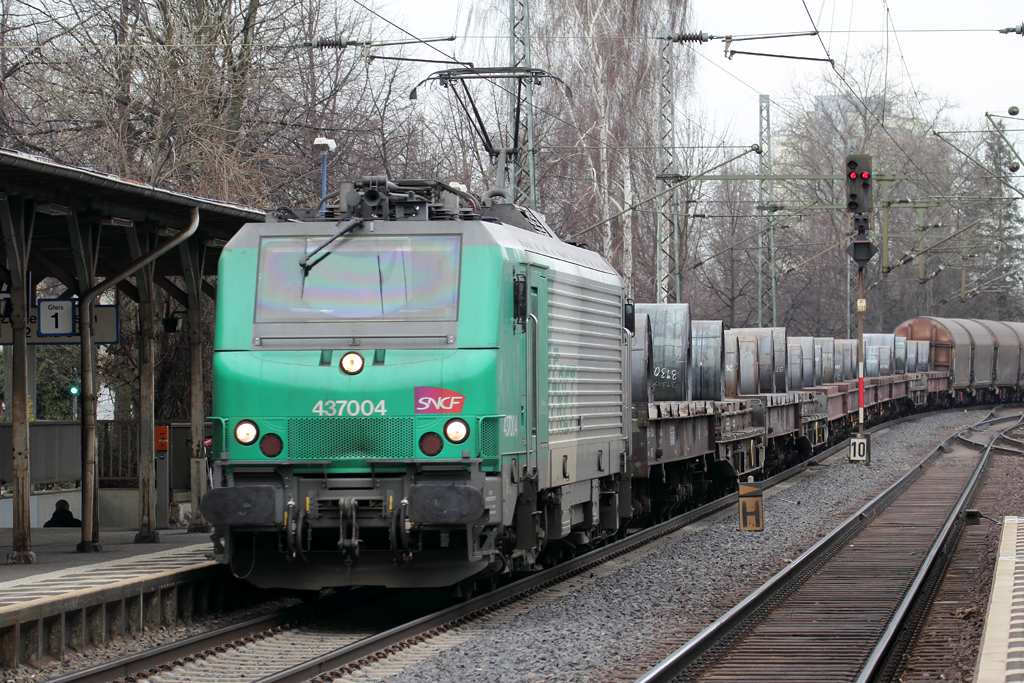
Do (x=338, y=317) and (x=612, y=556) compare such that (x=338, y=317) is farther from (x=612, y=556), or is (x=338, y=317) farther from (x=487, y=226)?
(x=612, y=556)

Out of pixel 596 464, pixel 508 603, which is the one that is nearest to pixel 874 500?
pixel 596 464

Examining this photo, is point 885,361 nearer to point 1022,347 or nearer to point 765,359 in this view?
point 765,359

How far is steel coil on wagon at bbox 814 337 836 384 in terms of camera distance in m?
33.2

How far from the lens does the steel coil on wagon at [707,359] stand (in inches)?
782

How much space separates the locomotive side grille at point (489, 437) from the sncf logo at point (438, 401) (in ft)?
0.71

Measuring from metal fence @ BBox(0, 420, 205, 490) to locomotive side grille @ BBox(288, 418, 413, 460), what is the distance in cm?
769

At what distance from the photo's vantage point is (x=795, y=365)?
29422 mm

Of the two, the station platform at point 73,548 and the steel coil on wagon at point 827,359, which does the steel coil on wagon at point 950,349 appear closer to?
the steel coil on wagon at point 827,359

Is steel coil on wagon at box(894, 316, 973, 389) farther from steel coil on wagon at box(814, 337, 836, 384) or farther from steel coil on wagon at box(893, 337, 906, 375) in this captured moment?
steel coil on wagon at box(814, 337, 836, 384)

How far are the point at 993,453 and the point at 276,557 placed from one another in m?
23.2

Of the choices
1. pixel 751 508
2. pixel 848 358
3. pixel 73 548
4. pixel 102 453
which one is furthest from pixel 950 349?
pixel 73 548

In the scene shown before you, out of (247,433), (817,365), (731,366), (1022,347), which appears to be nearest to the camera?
(247,433)

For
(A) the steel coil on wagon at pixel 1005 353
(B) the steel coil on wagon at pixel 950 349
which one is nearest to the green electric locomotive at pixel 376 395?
(B) the steel coil on wagon at pixel 950 349

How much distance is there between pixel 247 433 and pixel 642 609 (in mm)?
3765
